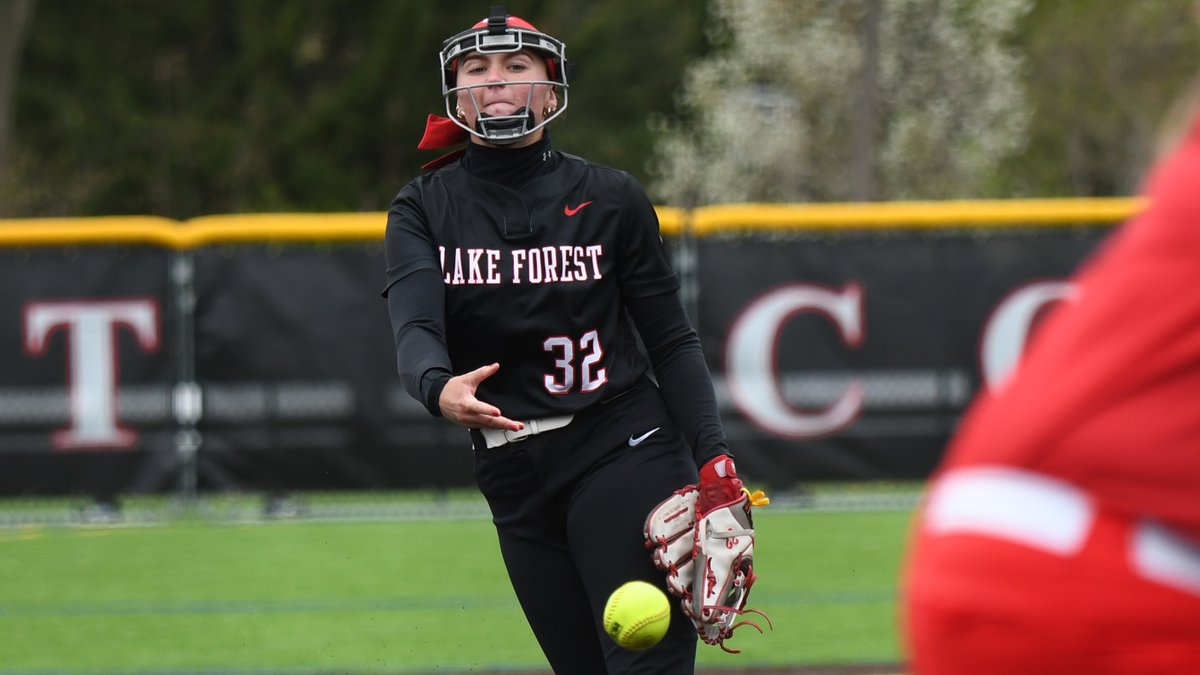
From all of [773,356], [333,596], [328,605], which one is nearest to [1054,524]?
[328,605]

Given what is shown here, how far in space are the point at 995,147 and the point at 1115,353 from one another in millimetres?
36780

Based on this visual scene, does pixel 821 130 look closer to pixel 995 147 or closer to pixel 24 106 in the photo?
pixel 995 147

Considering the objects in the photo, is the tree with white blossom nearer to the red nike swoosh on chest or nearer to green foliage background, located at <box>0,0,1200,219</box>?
green foliage background, located at <box>0,0,1200,219</box>

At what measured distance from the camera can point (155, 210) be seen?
1615 inches

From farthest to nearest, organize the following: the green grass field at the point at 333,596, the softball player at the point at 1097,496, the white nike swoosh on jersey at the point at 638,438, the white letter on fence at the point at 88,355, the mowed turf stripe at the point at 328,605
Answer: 1. the white letter on fence at the point at 88,355
2. the mowed turf stripe at the point at 328,605
3. the green grass field at the point at 333,596
4. the white nike swoosh on jersey at the point at 638,438
5. the softball player at the point at 1097,496

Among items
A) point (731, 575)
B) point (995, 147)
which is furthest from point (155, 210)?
point (731, 575)

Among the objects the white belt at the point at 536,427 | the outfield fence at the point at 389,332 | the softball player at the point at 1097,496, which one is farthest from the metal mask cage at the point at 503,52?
the outfield fence at the point at 389,332

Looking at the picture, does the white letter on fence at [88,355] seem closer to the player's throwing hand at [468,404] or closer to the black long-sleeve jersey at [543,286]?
the black long-sleeve jersey at [543,286]

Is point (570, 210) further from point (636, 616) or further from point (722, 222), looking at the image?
point (722, 222)

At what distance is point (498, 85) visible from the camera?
395cm

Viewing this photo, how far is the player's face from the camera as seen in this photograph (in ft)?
13.0

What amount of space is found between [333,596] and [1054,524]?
24.7 feet

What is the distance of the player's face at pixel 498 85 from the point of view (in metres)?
3.95

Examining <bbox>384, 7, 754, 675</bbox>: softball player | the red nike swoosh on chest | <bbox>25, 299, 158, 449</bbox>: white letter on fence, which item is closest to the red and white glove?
<bbox>384, 7, 754, 675</bbox>: softball player
